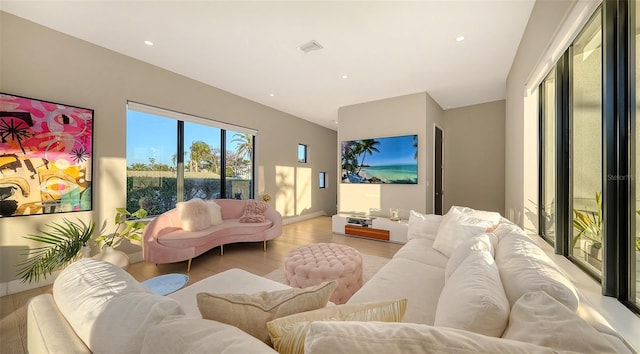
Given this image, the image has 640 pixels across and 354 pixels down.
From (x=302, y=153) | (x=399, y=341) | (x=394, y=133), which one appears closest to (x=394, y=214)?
(x=394, y=133)

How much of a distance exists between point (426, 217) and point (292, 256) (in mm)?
1693

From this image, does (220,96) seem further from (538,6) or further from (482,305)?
(482,305)

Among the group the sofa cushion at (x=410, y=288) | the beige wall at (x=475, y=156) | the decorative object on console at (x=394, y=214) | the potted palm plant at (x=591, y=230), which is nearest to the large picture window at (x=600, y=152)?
the potted palm plant at (x=591, y=230)

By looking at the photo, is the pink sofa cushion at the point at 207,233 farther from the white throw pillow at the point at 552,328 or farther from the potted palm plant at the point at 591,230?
the potted palm plant at the point at 591,230

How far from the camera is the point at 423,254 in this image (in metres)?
2.14

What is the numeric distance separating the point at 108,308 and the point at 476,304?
124 centimetres

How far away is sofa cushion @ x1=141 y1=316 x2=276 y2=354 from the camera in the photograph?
56cm

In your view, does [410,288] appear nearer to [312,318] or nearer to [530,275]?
[530,275]

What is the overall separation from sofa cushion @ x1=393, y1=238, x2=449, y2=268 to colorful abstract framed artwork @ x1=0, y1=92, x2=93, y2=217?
3703 millimetres

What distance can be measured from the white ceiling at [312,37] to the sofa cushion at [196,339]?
2524mm

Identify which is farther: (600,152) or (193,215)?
(193,215)

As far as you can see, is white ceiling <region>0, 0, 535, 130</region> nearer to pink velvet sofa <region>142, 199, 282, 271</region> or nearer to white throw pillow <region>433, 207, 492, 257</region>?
white throw pillow <region>433, 207, 492, 257</region>

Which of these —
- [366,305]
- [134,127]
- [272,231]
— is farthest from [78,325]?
[134,127]

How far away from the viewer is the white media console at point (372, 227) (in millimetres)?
4074
